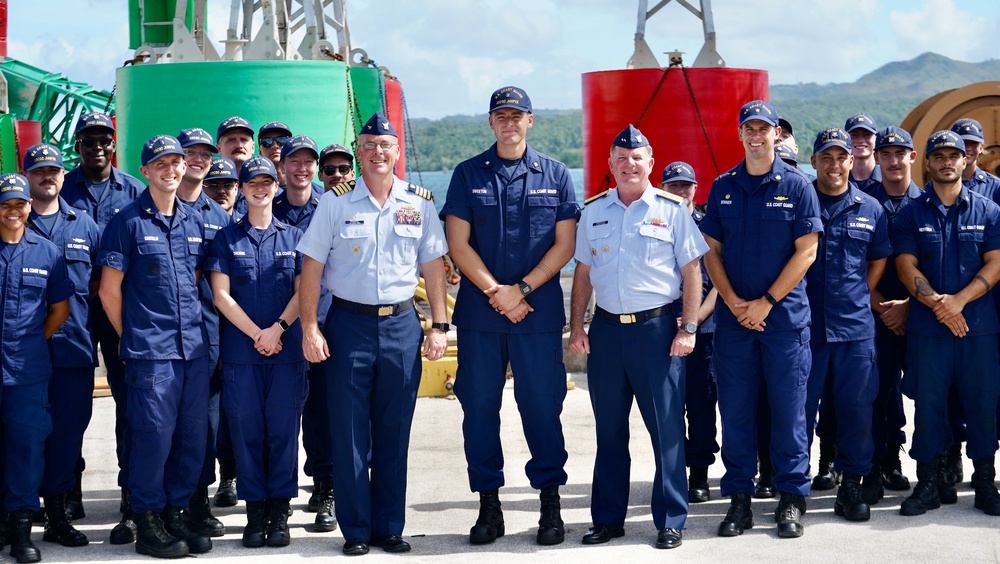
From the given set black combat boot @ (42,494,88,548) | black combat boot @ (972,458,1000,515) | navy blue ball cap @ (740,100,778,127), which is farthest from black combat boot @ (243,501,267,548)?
black combat boot @ (972,458,1000,515)

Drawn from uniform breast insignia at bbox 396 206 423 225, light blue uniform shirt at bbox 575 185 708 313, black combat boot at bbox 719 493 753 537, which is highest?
uniform breast insignia at bbox 396 206 423 225

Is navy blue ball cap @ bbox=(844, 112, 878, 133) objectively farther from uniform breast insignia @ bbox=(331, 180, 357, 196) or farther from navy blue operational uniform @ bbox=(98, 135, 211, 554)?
navy blue operational uniform @ bbox=(98, 135, 211, 554)

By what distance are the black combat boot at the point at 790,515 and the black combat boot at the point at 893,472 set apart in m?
0.94

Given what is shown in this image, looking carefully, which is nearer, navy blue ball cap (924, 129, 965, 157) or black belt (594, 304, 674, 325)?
black belt (594, 304, 674, 325)

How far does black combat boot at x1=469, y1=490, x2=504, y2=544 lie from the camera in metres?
5.28

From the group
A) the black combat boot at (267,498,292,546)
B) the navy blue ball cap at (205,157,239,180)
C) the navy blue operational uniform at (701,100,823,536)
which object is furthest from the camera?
the navy blue ball cap at (205,157,239,180)

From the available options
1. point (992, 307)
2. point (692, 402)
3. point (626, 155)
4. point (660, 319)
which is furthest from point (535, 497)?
point (992, 307)

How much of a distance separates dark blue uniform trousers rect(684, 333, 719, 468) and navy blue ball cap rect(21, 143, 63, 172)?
10.9ft

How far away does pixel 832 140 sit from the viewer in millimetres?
5605

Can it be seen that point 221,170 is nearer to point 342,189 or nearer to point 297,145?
point 297,145

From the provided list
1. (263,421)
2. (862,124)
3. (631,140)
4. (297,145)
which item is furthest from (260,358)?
(862,124)

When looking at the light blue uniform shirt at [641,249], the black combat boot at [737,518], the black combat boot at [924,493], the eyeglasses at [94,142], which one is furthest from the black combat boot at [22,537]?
the black combat boot at [924,493]

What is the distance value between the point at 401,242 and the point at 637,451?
8.74 feet

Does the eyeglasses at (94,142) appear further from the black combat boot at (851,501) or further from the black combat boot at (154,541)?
the black combat boot at (851,501)
